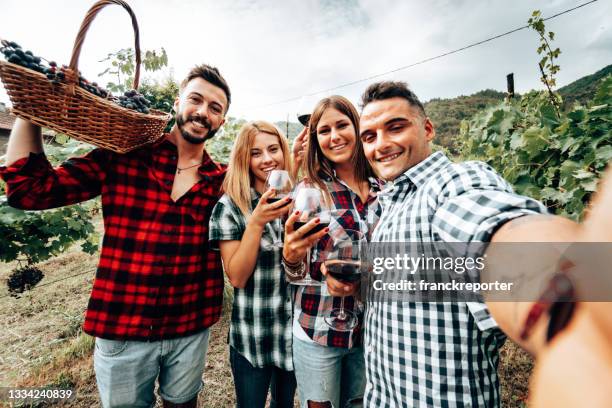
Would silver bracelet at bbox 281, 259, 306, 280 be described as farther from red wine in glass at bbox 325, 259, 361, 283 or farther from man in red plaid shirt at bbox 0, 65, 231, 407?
man in red plaid shirt at bbox 0, 65, 231, 407

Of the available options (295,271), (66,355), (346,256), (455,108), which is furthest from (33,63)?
(455,108)

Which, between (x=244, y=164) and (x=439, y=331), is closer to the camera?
(x=439, y=331)

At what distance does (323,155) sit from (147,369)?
176 centimetres

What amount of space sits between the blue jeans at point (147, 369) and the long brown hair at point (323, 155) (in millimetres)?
1332

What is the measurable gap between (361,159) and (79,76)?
5.19 feet

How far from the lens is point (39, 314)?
4.62 metres

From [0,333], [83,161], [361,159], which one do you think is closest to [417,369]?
[361,159]

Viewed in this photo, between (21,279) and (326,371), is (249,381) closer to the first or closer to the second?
(326,371)

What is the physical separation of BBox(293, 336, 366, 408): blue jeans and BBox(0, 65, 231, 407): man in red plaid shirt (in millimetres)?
703

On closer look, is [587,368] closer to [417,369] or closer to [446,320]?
[446,320]

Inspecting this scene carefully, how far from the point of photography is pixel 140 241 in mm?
1643

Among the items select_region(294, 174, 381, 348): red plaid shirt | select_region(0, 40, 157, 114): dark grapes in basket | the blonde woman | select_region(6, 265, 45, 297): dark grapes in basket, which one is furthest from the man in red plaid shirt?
select_region(6, 265, 45, 297): dark grapes in basket

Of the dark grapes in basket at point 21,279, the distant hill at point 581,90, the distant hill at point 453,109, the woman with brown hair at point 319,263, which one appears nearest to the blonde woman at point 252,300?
the woman with brown hair at point 319,263

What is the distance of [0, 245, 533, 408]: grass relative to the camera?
296cm
